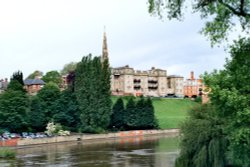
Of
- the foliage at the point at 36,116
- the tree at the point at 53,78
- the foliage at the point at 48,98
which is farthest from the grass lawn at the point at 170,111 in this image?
the tree at the point at 53,78

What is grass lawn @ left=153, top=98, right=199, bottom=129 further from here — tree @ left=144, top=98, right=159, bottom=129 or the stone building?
the stone building

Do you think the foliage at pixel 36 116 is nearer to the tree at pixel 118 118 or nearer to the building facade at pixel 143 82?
the tree at pixel 118 118

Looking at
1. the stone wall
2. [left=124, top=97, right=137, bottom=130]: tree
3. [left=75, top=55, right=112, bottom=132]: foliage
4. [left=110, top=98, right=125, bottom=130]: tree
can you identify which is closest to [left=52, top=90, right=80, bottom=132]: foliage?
[left=75, top=55, right=112, bottom=132]: foliage

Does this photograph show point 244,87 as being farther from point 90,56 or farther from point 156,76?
point 156,76

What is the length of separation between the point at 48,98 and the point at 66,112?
15.6 feet

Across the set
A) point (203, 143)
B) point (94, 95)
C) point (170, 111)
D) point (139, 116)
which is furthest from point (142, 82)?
point (203, 143)

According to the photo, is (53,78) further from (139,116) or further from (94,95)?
(94,95)

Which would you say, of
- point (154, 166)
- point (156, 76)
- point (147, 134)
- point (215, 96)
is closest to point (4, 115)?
point (147, 134)

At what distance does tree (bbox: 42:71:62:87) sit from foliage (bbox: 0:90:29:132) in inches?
2380

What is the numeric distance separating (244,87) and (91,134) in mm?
70387

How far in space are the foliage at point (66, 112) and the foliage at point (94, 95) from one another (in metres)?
2.38

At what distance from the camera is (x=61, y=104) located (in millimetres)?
91562

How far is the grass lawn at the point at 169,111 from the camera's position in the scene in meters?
109

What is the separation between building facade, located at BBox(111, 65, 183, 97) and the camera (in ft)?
521
